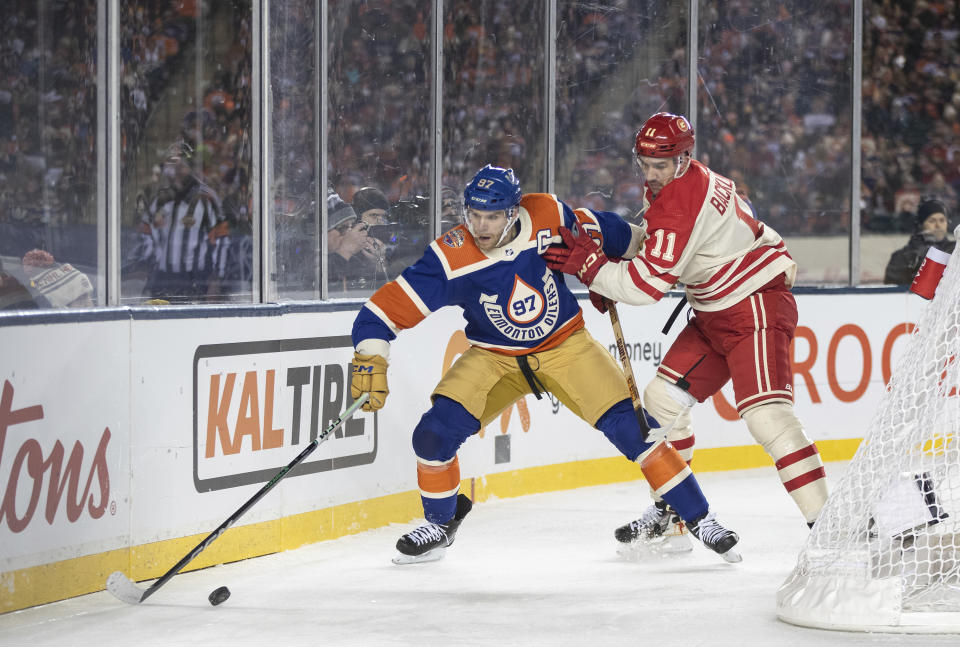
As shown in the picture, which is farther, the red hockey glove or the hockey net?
the red hockey glove

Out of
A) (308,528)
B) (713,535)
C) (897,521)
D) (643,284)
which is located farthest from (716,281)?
(308,528)

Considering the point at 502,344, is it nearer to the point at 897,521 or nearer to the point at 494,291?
the point at 494,291

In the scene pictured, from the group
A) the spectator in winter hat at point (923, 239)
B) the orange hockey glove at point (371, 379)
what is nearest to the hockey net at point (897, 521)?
the orange hockey glove at point (371, 379)

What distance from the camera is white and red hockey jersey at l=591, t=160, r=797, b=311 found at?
4273 mm

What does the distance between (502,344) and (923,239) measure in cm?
480

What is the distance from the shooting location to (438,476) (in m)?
4.58

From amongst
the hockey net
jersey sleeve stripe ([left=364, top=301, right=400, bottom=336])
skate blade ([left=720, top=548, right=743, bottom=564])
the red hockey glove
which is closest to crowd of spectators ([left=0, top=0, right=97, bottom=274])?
jersey sleeve stripe ([left=364, top=301, right=400, bottom=336])

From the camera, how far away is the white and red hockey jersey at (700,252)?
427 centimetres

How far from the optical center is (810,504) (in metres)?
4.25

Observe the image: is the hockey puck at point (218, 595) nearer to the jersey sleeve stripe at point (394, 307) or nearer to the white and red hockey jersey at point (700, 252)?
the jersey sleeve stripe at point (394, 307)

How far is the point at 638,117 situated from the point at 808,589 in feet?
15.6

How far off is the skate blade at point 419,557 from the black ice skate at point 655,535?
619 millimetres

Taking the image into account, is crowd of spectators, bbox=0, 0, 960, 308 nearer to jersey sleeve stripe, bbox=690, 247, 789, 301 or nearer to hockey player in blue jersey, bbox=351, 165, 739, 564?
hockey player in blue jersey, bbox=351, 165, 739, 564

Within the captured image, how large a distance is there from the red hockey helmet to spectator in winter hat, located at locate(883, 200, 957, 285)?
441cm
